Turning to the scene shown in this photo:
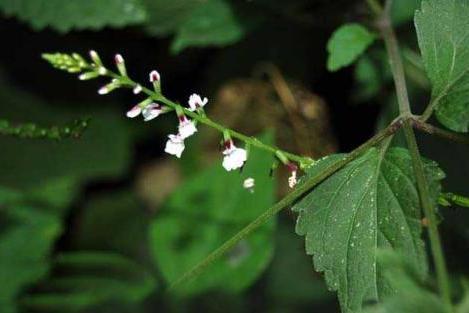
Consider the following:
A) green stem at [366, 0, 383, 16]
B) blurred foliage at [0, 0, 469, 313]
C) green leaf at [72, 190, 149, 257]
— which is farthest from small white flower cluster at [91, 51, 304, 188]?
green leaf at [72, 190, 149, 257]

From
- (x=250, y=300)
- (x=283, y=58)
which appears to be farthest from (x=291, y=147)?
(x=250, y=300)

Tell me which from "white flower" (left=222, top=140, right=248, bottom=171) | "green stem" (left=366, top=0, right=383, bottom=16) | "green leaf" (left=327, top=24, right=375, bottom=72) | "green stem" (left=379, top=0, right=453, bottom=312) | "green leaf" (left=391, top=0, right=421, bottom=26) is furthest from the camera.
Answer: "green leaf" (left=391, top=0, right=421, bottom=26)

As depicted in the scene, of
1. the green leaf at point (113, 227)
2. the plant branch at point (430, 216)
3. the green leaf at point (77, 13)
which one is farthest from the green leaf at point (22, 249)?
the plant branch at point (430, 216)

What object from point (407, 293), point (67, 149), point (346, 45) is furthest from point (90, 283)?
point (407, 293)

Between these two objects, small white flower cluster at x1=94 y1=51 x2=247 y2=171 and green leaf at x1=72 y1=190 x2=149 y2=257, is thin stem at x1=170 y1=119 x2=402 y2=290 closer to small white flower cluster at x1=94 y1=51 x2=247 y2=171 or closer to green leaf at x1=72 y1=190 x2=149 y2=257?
small white flower cluster at x1=94 y1=51 x2=247 y2=171

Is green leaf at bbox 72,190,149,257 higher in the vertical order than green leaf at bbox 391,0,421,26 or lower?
higher

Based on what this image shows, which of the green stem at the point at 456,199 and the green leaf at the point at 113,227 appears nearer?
the green stem at the point at 456,199

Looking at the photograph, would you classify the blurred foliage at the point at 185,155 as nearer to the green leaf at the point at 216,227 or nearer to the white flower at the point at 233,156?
the green leaf at the point at 216,227

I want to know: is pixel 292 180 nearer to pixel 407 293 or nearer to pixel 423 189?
pixel 423 189
